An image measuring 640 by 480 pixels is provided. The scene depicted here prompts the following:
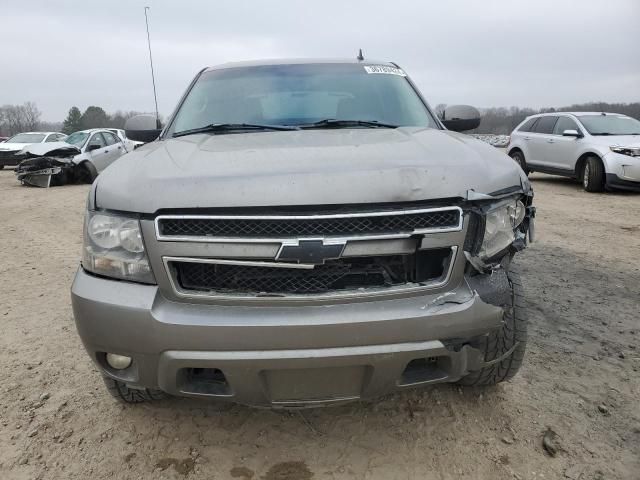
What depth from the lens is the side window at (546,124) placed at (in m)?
11.3

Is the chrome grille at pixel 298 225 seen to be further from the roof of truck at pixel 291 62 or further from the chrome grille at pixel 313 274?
the roof of truck at pixel 291 62

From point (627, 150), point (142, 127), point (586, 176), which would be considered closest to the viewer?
point (142, 127)

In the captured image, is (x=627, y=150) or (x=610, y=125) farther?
(x=610, y=125)

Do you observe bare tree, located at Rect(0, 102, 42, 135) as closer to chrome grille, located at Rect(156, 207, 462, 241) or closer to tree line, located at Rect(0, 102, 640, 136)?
tree line, located at Rect(0, 102, 640, 136)

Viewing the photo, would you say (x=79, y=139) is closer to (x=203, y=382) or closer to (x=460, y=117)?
(x=460, y=117)

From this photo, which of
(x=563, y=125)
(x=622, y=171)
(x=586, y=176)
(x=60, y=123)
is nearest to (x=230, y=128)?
(x=622, y=171)

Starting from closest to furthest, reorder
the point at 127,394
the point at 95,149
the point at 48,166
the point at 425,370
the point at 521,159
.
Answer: the point at 425,370
the point at 127,394
the point at 521,159
the point at 48,166
the point at 95,149

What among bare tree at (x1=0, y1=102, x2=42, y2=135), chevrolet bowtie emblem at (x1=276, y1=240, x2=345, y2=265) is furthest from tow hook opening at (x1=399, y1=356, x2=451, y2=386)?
bare tree at (x1=0, y1=102, x2=42, y2=135)

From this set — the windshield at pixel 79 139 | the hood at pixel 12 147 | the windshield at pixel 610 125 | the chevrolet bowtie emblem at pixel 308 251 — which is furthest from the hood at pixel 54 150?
the chevrolet bowtie emblem at pixel 308 251

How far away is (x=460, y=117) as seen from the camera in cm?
355

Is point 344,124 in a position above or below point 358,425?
above

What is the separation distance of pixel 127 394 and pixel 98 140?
13438mm

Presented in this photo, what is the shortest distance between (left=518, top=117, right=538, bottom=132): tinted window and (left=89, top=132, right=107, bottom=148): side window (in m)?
11.6

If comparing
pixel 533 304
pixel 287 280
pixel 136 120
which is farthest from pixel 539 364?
pixel 136 120
